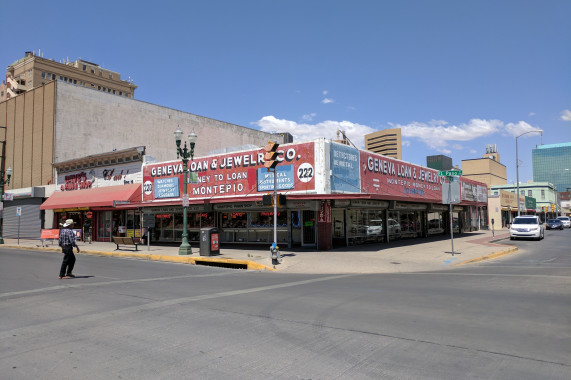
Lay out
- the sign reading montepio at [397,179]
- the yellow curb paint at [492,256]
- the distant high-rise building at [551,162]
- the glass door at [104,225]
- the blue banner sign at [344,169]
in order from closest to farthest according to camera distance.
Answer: the yellow curb paint at [492,256]
the blue banner sign at [344,169]
the sign reading montepio at [397,179]
the glass door at [104,225]
the distant high-rise building at [551,162]

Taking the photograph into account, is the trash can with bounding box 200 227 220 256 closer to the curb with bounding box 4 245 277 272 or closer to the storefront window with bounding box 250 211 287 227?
the curb with bounding box 4 245 277 272

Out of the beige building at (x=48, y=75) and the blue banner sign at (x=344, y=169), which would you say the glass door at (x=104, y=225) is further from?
the beige building at (x=48, y=75)

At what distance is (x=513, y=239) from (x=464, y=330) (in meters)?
28.1

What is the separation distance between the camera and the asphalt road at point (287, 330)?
4.50 metres

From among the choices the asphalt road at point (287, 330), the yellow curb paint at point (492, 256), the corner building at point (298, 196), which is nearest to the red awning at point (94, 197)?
the corner building at point (298, 196)

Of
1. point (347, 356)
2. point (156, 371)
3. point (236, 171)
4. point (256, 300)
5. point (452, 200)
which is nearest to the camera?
point (156, 371)

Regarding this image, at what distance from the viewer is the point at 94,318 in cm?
688

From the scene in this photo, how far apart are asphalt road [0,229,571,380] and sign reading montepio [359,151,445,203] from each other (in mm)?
12064

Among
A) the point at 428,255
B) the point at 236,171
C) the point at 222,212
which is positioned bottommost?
the point at 428,255

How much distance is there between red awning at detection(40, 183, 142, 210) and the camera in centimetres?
2705

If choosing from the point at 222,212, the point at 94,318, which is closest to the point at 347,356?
the point at 94,318

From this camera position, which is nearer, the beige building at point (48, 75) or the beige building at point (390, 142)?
the beige building at point (48, 75)

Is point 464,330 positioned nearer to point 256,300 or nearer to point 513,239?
point 256,300

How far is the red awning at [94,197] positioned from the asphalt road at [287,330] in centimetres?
1658
